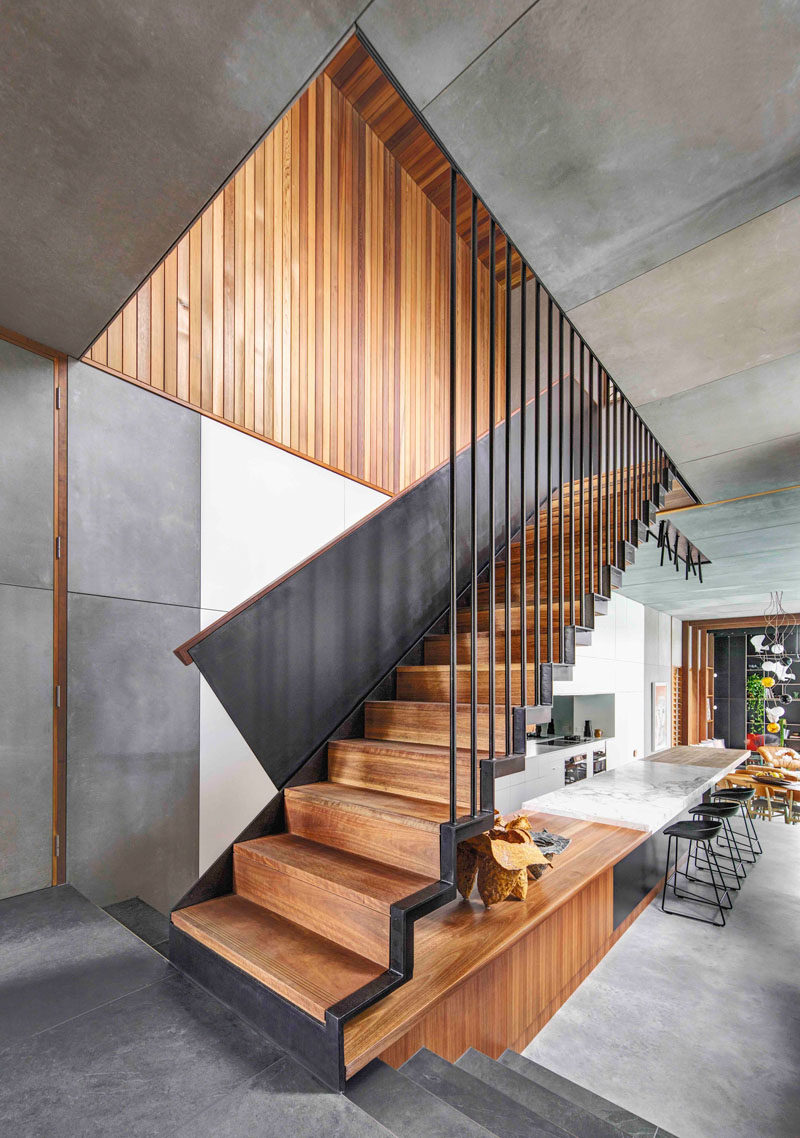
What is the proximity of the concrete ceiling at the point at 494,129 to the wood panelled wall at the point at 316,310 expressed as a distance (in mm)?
791

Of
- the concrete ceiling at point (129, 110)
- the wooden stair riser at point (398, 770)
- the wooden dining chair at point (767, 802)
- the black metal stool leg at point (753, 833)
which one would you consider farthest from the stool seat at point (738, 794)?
the concrete ceiling at point (129, 110)

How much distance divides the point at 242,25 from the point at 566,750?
6.93 metres

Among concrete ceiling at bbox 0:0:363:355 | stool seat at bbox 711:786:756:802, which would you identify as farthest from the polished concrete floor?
concrete ceiling at bbox 0:0:363:355

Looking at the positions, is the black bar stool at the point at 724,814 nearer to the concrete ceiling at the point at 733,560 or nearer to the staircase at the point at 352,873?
the concrete ceiling at the point at 733,560

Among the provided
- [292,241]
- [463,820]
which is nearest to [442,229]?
[292,241]

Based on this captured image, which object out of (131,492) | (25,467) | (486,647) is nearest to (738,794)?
(486,647)

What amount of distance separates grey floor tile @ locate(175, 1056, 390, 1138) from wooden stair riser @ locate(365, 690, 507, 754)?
109 cm

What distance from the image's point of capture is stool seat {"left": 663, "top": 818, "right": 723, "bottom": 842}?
462cm

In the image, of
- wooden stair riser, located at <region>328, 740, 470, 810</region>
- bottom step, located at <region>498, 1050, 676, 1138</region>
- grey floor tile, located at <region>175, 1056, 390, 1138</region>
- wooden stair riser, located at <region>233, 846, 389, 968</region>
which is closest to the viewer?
grey floor tile, located at <region>175, 1056, 390, 1138</region>

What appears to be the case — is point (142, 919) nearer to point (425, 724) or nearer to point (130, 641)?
point (130, 641)

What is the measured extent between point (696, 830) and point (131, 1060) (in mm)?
4650

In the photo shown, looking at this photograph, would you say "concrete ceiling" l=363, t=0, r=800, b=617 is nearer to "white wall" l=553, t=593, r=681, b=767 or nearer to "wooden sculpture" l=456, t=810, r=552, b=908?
"wooden sculpture" l=456, t=810, r=552, b=908

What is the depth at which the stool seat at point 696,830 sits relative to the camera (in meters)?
4.62

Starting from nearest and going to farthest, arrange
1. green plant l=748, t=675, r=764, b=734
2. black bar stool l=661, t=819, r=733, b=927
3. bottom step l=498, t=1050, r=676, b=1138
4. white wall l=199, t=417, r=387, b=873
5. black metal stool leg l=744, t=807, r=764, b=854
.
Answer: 1. bottom step l=498, t=1050, r=676, b=1138
2. white wall l=199, t=417, r=387, b=873
3. black bar stool l=661, t=819, r=733, b=927
4. black metal stool leg l=744, t=807, r=764, b=854
5. green plant l=748, t=675, r=764, b=734
